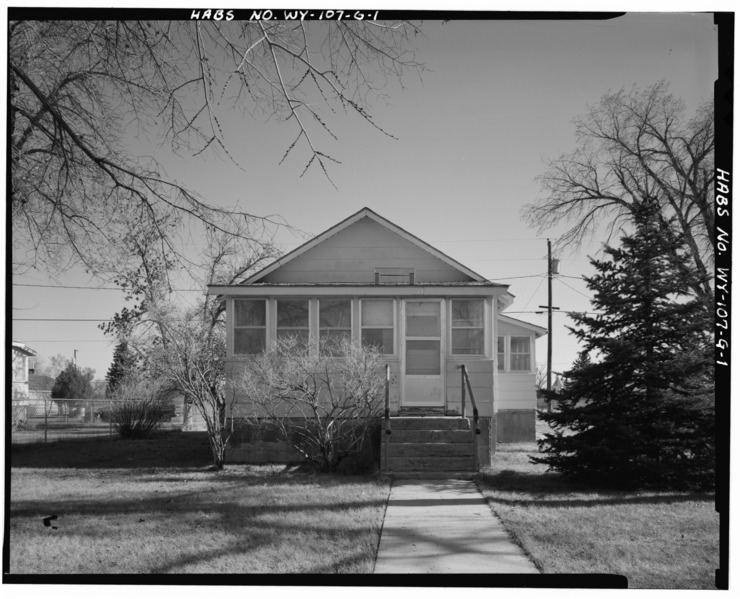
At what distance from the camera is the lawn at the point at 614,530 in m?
4.36

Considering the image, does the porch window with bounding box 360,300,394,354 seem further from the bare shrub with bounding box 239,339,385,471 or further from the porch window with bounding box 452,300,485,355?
the porch window with bounding box 452,300,485,355

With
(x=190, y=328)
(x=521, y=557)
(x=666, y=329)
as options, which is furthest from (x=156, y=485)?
(x=666, y=329)

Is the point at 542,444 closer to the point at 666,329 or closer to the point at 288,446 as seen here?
the point at 666,329

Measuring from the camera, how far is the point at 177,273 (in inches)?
205

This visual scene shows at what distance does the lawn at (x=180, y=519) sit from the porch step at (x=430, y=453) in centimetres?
52

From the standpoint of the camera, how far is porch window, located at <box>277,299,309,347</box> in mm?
9898

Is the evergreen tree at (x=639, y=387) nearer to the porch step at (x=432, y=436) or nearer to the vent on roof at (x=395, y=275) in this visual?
the porch step at (x=432, y=436)

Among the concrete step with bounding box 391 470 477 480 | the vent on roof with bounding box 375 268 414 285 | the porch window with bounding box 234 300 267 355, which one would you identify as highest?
the vent on roof with bounding box 375 268 414 285

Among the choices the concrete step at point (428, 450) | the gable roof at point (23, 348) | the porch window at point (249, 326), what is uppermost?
the porch window at point (249, 326)

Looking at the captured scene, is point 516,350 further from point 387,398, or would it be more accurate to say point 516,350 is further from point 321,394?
point 321,394

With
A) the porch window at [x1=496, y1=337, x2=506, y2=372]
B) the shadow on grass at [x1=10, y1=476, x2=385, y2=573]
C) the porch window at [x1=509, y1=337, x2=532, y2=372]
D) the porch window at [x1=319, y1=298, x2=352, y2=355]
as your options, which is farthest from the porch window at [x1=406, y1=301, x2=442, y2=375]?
the porch window at [x1=509, y1=337, x2=532, y2=372]

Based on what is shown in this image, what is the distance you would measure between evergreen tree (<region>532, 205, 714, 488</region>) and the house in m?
2.12

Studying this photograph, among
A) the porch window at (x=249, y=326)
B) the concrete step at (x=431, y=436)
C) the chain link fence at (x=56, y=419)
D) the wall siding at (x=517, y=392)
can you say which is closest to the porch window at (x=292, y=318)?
the porch window at (x=249, y=326)

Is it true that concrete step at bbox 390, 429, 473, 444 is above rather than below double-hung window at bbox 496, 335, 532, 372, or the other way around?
below
